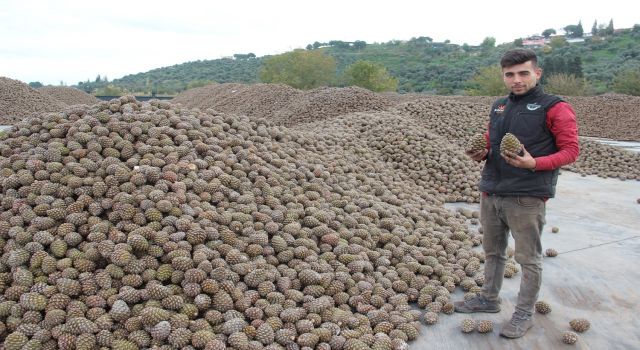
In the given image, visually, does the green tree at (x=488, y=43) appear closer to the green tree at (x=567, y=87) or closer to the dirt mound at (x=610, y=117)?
the green tree at (x=567, y=87)

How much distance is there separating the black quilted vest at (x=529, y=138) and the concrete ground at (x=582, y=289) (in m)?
1.01

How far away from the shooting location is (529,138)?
2908 mm

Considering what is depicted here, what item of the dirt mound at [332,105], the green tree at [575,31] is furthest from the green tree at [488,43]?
the dirt mound at [332,105]

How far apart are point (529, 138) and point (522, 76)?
390 millimetres

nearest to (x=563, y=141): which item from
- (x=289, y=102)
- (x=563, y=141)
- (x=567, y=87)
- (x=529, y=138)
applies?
(x=563, y=141)

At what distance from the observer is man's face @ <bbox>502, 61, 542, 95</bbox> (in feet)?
9.39

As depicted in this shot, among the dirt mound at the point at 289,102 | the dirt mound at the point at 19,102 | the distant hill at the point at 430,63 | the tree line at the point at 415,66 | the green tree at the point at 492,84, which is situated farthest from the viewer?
the distant hill at the point at 430,63

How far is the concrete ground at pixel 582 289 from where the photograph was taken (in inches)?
123

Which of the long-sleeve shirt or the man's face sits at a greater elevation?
the man's face

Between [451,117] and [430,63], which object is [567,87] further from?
[430,63]

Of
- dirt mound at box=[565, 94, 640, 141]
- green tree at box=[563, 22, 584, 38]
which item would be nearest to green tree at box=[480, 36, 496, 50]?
green tree at box=[563, 22, 584, 38]

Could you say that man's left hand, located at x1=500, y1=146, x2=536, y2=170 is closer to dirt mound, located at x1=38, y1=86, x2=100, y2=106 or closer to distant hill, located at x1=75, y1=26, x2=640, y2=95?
dirt mound, located at x1=38, y1=86, x2=100, y2=106

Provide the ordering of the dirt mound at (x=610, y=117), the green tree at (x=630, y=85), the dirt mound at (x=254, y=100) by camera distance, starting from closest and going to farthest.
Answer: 1. the dirt mound at (x=610, y=117)
2. the dirt mound at (x=254, y=100)
3. the green tree at (x=630, y=85)

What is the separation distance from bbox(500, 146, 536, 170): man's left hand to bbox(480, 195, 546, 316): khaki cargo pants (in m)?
0.28
